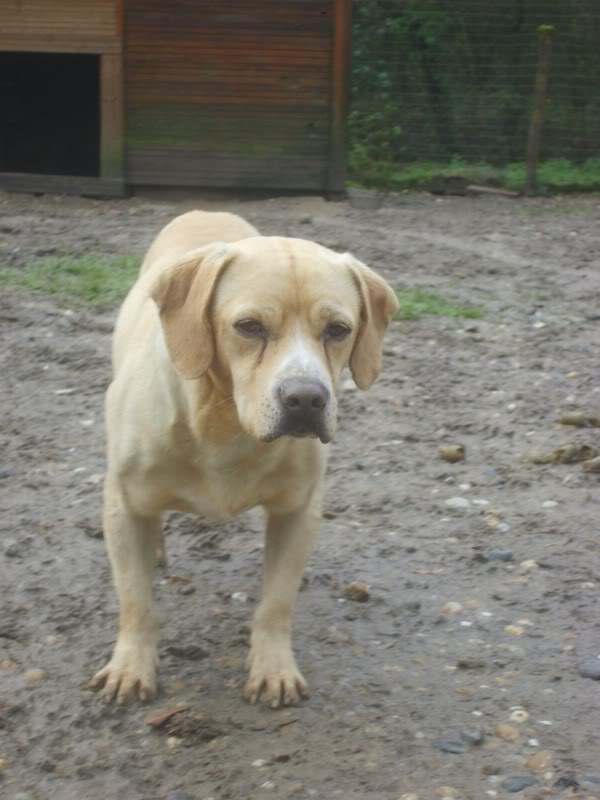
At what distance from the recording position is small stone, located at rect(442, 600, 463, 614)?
A: 3996 mm

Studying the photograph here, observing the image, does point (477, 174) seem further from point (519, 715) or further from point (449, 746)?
point (449, 746)

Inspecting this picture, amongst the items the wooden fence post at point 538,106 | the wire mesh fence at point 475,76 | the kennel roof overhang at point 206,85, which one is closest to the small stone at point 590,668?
the kennel roof overhang at point 206,85

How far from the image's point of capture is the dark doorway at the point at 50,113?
14.2 m

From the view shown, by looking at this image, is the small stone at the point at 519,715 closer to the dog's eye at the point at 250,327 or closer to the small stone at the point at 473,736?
the small stone at the point at 473,736

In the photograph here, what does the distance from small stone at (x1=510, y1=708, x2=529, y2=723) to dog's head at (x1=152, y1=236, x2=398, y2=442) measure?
37.8 inches

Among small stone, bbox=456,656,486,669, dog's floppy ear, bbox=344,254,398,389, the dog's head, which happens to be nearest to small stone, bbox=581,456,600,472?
small stone, bbox=456,656,486,669

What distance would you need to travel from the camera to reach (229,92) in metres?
11.2

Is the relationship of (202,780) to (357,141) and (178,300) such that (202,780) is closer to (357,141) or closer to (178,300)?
(178,300)

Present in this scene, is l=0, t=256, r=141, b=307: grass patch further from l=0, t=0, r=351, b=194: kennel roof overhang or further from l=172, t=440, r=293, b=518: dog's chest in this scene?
Answer: l=172, t=440, r=293, b=518: dog's chest

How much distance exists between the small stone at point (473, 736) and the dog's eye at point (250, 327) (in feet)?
3.88

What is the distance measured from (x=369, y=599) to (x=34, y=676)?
114 cm

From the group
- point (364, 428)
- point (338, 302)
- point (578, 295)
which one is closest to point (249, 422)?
point (338, 302)

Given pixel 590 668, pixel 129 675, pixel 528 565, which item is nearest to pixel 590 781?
pixel 590 668

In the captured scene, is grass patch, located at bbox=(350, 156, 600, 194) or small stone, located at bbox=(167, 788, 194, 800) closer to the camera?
small stone, located at bbox=(167, 788, 194, 800)
